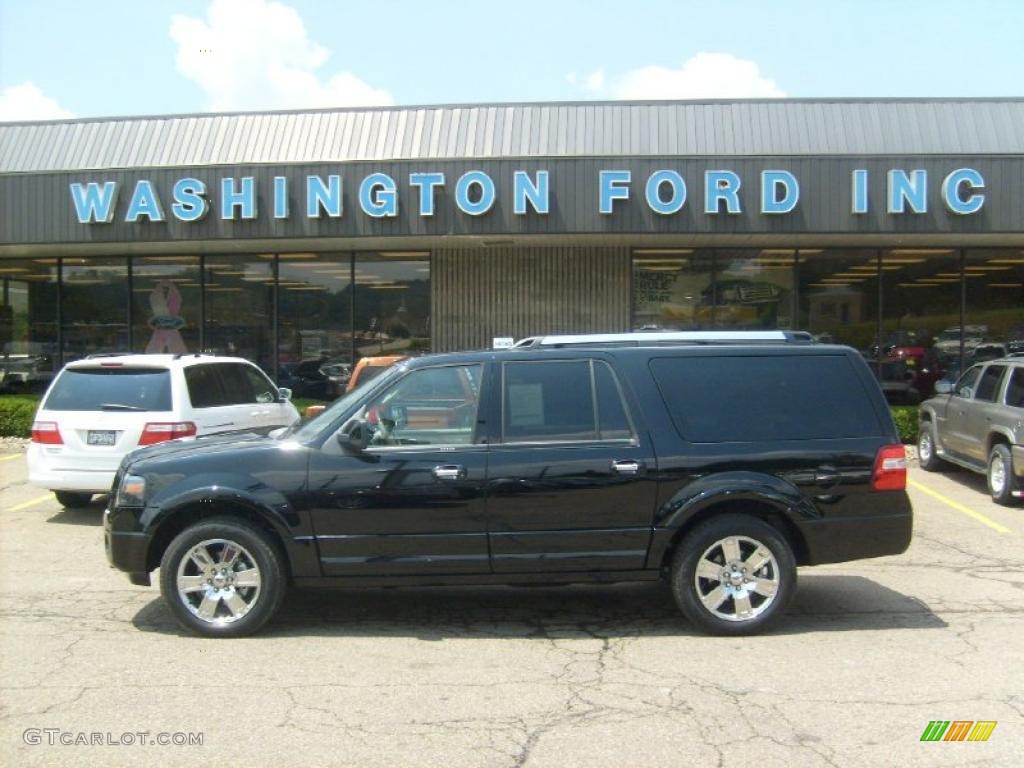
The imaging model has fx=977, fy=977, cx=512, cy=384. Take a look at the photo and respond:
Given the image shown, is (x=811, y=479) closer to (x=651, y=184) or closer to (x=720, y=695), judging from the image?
(x=720, y=695)

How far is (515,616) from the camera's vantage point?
6.64 m

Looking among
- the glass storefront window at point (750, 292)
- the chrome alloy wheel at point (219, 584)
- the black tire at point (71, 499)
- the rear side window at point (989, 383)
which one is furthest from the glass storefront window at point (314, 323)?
the chrome alloy wheel at point (219, 584)

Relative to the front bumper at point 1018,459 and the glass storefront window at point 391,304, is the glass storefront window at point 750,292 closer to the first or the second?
the glass storefront window at point 391,304

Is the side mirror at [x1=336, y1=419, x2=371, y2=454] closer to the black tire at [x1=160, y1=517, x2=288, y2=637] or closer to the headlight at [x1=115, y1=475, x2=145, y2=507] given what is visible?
the black tire at [x1=160, y1=517, x2=288, y2=637]

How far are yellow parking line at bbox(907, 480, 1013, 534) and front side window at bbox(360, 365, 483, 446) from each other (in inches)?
242

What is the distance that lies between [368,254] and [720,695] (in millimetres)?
13876

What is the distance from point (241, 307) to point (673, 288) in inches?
315

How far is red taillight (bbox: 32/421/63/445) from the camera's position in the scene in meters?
9.48

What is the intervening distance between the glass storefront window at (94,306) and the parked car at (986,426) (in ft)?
46.8

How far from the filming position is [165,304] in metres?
18.6

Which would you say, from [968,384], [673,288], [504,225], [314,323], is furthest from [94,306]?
[968,384]

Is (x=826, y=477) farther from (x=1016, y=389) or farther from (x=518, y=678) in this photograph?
(x=1016, y=389)

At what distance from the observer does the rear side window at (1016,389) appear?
35.8 ft

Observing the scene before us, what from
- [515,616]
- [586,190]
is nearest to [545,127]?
[586,190]
